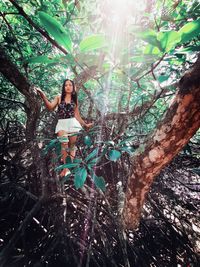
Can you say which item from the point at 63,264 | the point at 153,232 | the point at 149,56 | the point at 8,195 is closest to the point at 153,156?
the point at 149,56

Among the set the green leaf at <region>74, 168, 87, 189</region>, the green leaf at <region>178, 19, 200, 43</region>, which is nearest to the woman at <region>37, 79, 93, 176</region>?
the green leaf at <region>74, 168, 87, 189</region>

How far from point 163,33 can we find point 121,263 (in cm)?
146

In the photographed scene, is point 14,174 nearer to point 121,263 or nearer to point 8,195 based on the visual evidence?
point 8,195

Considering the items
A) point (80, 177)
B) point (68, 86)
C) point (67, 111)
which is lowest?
point (80, 177)

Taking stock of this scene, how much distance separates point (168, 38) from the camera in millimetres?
496

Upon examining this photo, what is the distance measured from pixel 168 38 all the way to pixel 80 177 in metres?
0.57

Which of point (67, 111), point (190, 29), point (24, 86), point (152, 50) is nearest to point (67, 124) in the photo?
point (67, 111)

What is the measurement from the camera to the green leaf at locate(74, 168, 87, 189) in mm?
697

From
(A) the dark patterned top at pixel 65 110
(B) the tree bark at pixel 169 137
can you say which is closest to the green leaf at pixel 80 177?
(B) the tree bark at pixel 169 137

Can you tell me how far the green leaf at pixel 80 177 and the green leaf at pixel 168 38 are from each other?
537 mm

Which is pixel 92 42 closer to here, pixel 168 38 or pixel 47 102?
pixel 168 38

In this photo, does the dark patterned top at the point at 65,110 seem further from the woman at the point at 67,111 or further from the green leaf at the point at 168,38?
the green leaf at the point at 168,38

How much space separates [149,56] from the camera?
575 millimetres

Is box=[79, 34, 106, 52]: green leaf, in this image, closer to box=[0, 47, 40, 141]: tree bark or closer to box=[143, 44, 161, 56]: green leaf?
box=[143, 44, 161, 56]: green leaf
